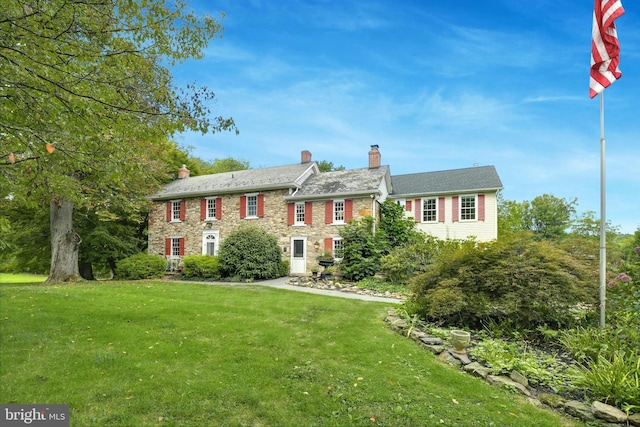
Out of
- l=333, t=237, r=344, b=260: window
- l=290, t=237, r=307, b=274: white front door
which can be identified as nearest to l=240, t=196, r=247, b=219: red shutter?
l=290, t=237, r=307, b=274: white front door

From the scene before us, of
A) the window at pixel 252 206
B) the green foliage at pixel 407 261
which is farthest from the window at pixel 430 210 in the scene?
the window at pixel 252 206

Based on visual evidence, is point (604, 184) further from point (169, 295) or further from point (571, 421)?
point (169, 295)

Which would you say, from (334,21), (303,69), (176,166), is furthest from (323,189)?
(176,166)

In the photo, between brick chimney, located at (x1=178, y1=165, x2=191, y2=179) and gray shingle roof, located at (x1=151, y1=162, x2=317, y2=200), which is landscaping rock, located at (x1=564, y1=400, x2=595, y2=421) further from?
brick chimney, located at (x1=178, y1=165, x2=191, y2=179)

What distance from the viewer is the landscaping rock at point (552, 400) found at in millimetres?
3572

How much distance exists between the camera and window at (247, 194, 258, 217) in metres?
18.5

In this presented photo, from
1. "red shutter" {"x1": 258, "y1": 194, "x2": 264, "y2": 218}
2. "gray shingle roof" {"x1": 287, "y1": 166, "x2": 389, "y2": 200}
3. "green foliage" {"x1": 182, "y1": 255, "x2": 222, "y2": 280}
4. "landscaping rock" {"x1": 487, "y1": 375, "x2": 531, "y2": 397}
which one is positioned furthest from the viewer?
"red shutter" {"x1": 258, "y1": 194, "x2": 264, "y2": 218}

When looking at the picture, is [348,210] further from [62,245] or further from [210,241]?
[62,245]

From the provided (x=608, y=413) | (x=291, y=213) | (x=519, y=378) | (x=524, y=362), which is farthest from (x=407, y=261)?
(x=608, y=413)

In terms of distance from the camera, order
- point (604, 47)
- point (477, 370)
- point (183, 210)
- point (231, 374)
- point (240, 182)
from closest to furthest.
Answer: point (231, 374), point (477, 370), point (604, 47), point (240, 182), point (183, 210)

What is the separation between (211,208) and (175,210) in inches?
114

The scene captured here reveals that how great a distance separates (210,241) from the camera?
19.2 metres

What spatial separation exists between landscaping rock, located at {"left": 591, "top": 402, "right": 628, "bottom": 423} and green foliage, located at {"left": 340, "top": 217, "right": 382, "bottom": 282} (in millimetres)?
10921

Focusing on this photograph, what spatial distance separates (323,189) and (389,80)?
7.87 m
